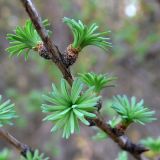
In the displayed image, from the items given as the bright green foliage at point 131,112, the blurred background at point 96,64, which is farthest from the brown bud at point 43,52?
the blurred background at point 96,64

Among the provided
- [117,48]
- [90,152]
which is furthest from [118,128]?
[90,152]

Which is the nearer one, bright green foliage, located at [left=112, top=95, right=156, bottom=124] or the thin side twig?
the thin side twig

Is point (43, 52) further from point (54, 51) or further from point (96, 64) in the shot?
point (96, 64)

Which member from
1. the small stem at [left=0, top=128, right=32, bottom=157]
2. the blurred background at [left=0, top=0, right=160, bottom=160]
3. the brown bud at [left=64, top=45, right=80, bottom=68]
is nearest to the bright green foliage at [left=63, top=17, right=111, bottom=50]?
the brown bud at [left=64, top=45, right=80, bottom=68]

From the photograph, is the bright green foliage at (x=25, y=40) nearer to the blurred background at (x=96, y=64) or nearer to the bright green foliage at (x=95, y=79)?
the bright green foliage at (x=95, y=79)

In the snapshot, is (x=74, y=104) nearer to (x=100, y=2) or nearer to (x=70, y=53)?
(x=70, y=53)

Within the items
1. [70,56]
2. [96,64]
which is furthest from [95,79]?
[96,64]

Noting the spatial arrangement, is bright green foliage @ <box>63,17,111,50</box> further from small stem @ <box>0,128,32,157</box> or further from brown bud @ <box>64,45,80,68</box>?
small stem @ <box>0,128,32,157</box>
